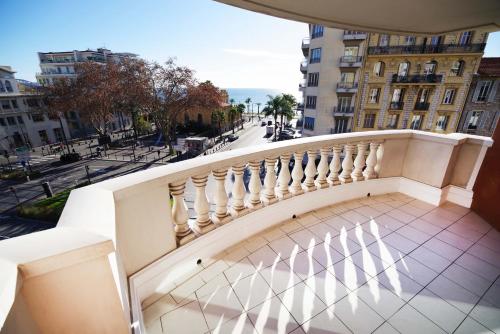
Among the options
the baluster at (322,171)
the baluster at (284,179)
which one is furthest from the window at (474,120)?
the baluster at (284,179)

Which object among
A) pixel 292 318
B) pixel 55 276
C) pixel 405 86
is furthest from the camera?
pixel 405 86

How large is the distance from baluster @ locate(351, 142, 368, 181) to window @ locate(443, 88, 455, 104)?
2488 centimetres

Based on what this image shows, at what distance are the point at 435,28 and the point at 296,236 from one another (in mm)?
3411

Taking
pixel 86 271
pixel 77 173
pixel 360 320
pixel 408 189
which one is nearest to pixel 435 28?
pixel 408 189

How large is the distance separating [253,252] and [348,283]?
109 cm

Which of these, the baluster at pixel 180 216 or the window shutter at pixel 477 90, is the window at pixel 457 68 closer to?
the window shutter at pixel 477 90

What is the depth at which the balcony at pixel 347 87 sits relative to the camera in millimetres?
21638

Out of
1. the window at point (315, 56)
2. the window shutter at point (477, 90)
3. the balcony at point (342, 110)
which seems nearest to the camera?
the window shutter at point (477, 90)

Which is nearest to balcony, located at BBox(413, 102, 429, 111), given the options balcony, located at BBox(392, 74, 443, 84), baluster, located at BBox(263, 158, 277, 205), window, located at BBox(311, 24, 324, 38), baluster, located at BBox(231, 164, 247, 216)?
balcony, located at BBox(392, 74, 443, 84)

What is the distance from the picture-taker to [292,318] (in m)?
1.92

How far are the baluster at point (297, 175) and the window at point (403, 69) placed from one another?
24.3 m

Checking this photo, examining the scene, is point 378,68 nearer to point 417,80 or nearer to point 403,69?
point 403,69

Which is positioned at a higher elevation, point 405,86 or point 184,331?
point 405,86

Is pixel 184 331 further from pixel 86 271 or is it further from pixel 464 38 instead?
pixel 464 38
